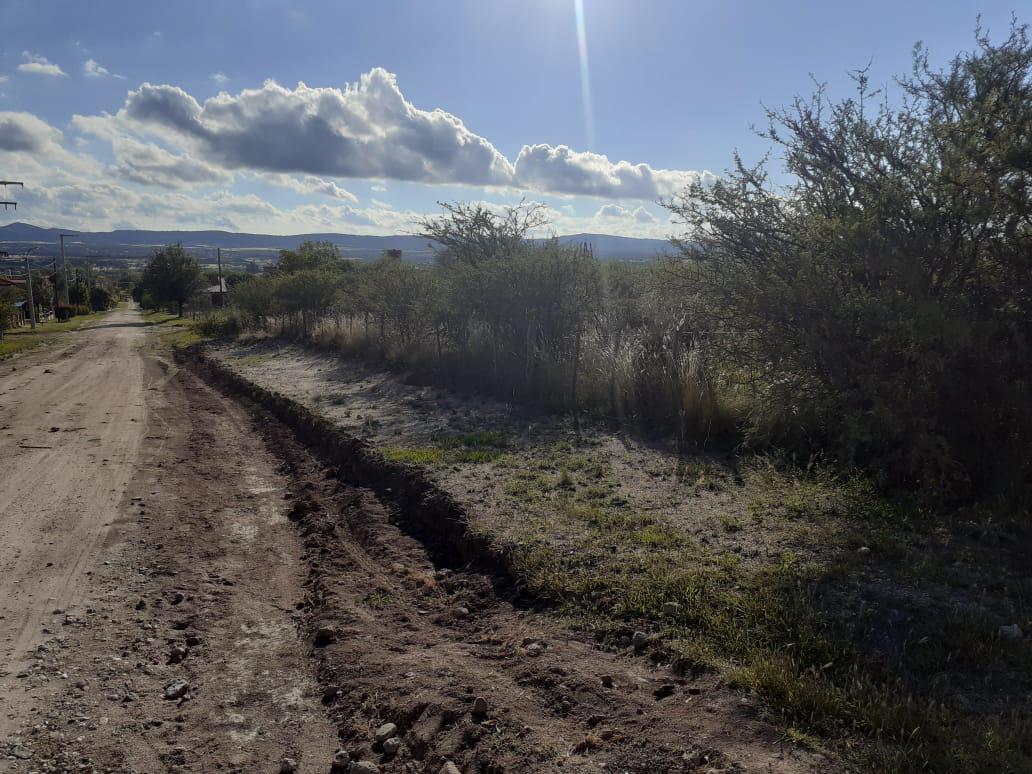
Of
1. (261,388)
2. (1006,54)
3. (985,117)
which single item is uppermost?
(1006,54)

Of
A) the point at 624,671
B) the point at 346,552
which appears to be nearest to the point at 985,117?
the point at 624,671

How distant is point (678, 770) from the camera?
3164 mm

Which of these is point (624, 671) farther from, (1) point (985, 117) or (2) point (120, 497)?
(2) point (120, 497)

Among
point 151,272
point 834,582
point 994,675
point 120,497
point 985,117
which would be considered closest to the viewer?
point 994,675

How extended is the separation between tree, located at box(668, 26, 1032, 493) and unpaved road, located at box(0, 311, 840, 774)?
3184 millimetres

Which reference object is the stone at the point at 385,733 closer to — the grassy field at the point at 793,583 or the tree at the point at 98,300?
the grassy field at the point at 793,583

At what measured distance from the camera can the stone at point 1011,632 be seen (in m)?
4.05

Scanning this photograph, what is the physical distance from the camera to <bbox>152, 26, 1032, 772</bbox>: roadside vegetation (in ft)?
12.5

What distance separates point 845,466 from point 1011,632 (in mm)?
2754

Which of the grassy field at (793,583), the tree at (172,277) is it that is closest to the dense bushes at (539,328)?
the grassy field at (793,583)

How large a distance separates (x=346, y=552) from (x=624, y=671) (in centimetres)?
313

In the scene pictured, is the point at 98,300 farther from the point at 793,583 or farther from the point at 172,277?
the point at 793,583

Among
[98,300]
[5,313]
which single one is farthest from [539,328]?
[98,300]

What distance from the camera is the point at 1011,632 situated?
4074mm
